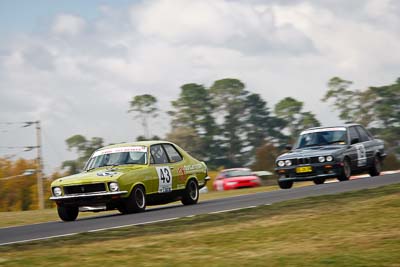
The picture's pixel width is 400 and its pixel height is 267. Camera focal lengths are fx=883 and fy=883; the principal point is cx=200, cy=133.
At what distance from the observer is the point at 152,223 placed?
13.0 m

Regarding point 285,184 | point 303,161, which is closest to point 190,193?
point 303,161

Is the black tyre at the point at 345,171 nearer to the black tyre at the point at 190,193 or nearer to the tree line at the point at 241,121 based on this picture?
the black tyre at the point at 190,193

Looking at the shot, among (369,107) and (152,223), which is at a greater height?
(369,107)

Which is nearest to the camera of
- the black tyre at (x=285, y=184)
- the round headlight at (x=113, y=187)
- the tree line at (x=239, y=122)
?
the round headlight at (x=113, y=187)

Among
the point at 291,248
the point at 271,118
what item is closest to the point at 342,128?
the point at 291,248

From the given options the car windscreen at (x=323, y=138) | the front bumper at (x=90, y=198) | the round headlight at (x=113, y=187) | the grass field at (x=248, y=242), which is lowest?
the grass field at (x=248, y=242)

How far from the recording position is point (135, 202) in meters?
16.5

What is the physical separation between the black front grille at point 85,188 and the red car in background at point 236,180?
102 feet

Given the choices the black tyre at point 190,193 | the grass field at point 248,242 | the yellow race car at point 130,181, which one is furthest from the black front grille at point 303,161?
the grass field at point 248,242

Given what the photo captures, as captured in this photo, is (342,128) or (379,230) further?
(342,128)

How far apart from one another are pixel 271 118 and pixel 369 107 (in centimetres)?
1653

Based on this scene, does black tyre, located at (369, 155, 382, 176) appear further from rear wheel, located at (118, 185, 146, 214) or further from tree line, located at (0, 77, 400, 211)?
tree line, located at (0, 77, 400, 211)

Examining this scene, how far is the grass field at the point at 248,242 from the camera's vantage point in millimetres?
8375

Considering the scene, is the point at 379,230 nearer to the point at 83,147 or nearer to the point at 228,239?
the point at 228,239
